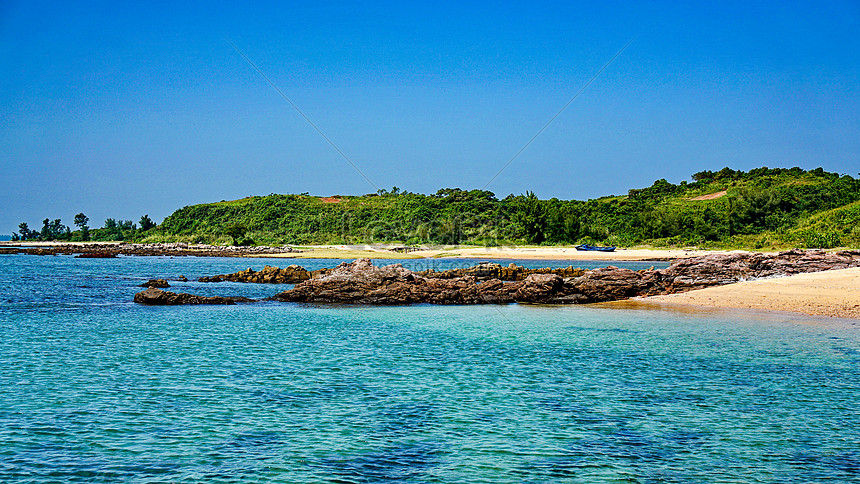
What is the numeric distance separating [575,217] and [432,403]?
77.2 metres

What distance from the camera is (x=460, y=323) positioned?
21.5 metres

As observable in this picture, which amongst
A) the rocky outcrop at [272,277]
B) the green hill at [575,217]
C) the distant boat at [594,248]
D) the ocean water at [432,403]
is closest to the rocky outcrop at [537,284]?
the ocean water at [432,403]

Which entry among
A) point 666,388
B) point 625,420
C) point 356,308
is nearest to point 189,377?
point 625,420

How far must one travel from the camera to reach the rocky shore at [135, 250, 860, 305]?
28.3 metres

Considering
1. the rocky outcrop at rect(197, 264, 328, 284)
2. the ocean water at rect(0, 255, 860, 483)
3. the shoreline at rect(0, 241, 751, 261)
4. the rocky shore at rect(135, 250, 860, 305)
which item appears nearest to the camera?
the ocean water at rect(0, 255, 860, 483)

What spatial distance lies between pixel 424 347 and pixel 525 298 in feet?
42.3

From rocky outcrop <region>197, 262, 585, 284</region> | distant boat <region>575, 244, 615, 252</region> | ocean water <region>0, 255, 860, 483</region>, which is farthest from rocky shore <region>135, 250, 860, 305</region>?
distant boat <region>575, 244, 615, 252</region>

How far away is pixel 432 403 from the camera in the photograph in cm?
1055

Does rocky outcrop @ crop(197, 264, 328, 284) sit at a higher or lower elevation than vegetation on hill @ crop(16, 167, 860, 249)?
lower

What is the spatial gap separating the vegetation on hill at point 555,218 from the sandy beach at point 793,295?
2671cm

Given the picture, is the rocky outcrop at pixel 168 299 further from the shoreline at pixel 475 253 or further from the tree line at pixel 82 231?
the tree line at pixel 82 231

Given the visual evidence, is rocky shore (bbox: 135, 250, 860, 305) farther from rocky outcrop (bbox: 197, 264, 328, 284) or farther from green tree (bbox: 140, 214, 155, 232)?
green tree (bbox: 140, 214, 155, 232)

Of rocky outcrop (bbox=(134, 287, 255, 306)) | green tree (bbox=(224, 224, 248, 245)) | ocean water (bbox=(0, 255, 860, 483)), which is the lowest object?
ocean water (bbox=(0, 255, 860, 483))

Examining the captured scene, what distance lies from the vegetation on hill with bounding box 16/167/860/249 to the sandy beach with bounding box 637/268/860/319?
87.6 feet
